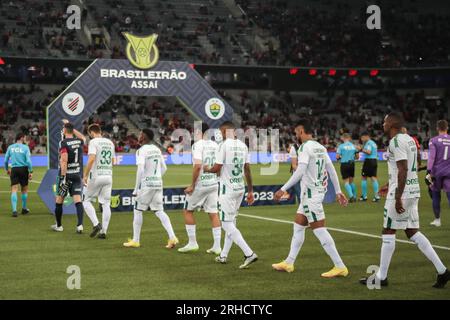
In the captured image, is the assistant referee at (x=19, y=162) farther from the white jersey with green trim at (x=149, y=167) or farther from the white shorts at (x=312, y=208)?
the white shorts at (x=312, y=208)

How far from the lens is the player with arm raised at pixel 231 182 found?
10531mm

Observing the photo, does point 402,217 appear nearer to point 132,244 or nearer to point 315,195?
point 315,195

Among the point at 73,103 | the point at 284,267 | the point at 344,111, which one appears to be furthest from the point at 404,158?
the point at 344,111

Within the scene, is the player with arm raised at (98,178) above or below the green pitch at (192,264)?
above

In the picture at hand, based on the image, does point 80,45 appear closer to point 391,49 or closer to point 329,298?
point 391,49

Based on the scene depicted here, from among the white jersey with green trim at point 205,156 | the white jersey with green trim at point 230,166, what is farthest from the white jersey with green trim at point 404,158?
the white jersey with green trim at point 205,156

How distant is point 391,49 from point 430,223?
47.8 m

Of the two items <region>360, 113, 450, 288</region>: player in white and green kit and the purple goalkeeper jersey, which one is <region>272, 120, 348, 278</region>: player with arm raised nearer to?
<region>360, 113, 450, 288</region>: player in white and green kit

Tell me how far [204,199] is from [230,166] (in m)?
1.70

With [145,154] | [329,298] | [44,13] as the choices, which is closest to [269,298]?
[329,298]

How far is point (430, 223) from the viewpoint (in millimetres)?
16031

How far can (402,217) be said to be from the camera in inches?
353

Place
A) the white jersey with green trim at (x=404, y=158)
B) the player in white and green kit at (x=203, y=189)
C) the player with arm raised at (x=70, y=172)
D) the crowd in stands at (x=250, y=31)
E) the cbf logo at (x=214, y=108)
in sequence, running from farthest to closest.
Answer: the crowd in stands at (x=250, y=31) → the cbf logo at (x=214, y=108) → the player with arm raised at (x=70, y=172) → the player in white and green kit at (x=203, y=189) → the white jersey with green trim at (x=404, y=158)

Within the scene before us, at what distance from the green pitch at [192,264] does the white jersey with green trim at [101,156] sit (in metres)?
1.36
